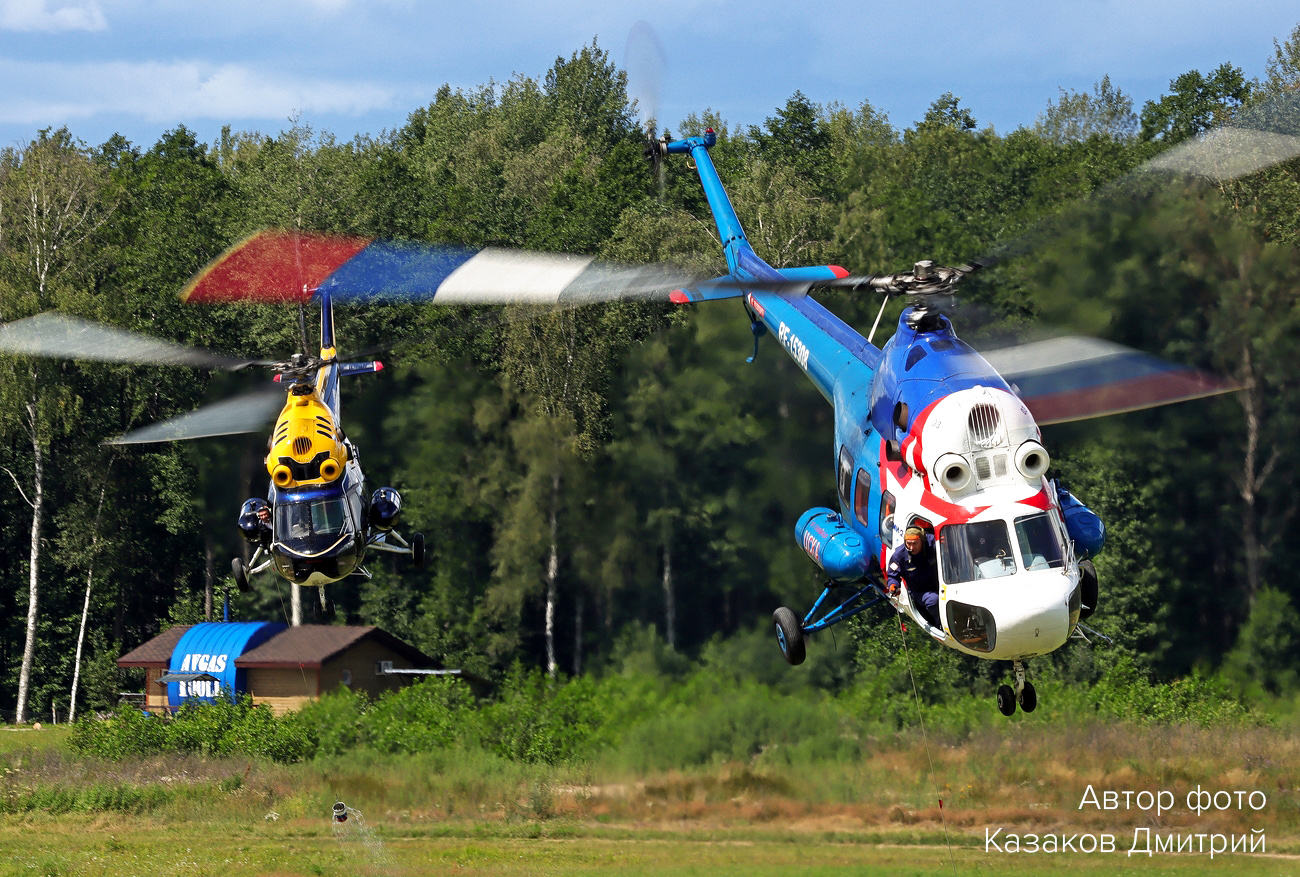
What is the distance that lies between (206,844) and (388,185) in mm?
28162

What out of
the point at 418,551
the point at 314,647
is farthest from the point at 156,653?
the point at 418,551

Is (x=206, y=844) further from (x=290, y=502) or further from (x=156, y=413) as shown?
(x=156, y=413)

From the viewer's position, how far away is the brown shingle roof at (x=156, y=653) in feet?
122

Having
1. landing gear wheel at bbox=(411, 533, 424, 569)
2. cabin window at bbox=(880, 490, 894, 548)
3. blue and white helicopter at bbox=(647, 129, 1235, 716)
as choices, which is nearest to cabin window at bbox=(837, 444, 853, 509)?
blue and white helicopter at bbox=(647, 129, 1235, 716)

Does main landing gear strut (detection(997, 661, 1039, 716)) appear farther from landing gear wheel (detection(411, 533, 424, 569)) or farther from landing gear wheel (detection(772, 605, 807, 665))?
landing gear wheel (detection(411, 533, 424, 569))

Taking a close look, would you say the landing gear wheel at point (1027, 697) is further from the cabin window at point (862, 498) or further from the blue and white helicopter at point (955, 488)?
the cabin window at point (862, 498)

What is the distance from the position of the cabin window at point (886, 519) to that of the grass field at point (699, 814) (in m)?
8.86

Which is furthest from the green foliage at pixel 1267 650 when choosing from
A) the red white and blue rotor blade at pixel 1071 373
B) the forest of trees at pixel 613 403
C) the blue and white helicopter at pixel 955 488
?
the blue and white helicopter at pixel 955 488

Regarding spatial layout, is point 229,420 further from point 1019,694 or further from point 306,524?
point 1019,694

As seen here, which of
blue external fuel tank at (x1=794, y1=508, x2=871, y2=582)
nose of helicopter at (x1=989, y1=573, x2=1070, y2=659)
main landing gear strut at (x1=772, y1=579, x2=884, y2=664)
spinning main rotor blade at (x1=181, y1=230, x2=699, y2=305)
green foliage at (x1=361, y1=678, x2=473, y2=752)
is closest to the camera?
nose of helicopter at (x1=989, y1=573, x2=1070, y2=659)

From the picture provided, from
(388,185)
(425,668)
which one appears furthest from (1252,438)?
(388,185)

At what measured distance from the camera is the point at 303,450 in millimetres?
17750

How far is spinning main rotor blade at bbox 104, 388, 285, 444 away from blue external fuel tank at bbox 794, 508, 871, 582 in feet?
28.0

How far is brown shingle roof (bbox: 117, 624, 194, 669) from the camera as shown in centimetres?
3706
